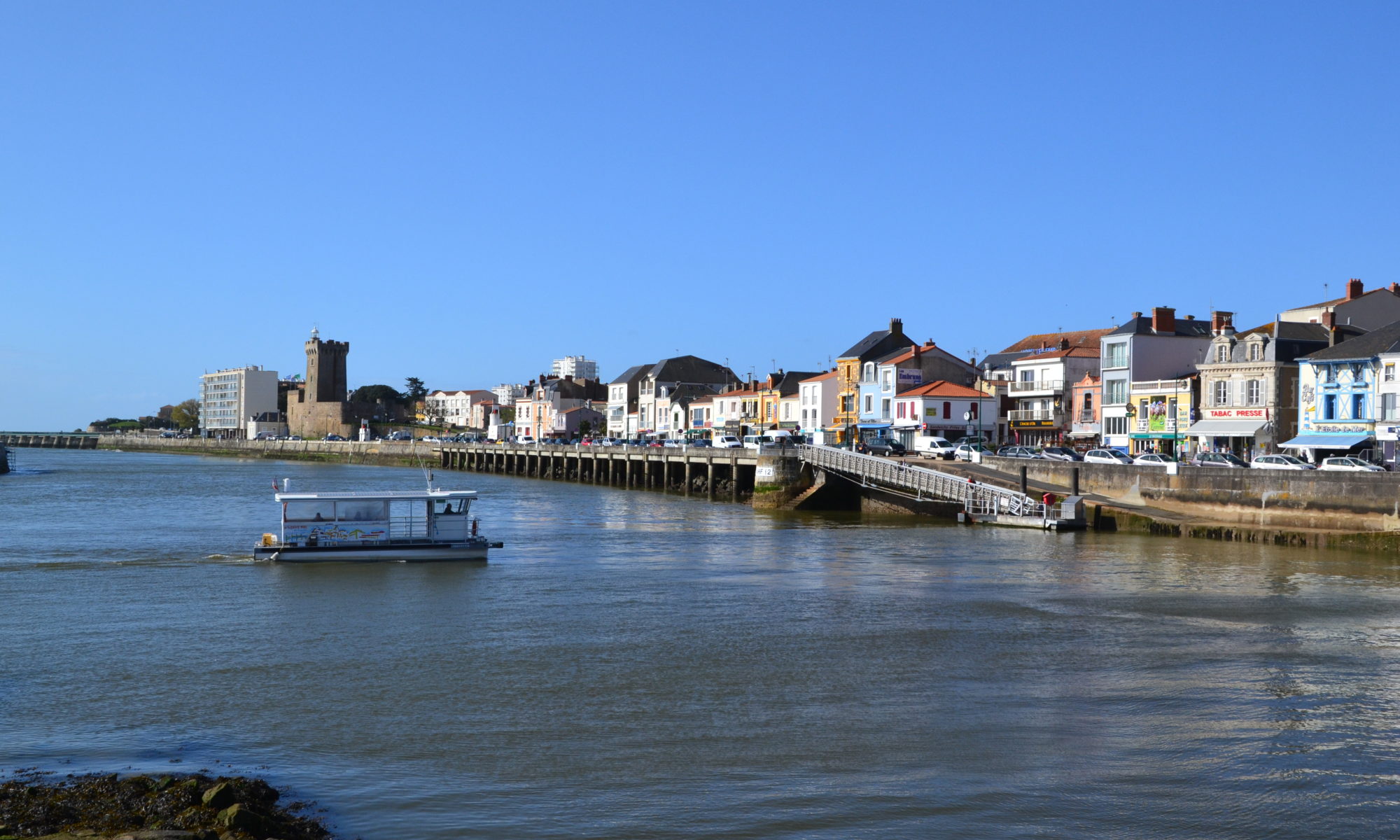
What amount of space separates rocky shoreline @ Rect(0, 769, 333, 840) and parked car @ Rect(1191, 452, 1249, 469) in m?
37.9

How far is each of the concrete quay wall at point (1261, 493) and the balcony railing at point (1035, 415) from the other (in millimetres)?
25424

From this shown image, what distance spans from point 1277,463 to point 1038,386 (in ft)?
104

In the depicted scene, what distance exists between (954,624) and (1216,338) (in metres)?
40.6

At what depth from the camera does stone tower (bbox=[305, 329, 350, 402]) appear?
7328 inches

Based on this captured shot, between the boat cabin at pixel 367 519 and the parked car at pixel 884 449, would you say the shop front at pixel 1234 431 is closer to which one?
the parked car at pixel 884 449

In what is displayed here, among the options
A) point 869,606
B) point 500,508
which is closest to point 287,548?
point 869,606

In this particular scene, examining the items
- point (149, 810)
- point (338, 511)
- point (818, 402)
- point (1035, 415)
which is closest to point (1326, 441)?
point (1035, 415)

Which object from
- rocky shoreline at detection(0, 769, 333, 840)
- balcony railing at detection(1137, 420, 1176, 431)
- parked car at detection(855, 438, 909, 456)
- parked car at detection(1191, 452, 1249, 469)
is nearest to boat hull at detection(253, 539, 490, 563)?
rocky shoreline at detection(0, 769, 333, 840)

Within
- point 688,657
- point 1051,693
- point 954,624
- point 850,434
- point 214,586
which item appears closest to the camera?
point 1051,693

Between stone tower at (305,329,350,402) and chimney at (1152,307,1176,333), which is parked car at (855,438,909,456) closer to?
chimney at (1152,307,1176,333)

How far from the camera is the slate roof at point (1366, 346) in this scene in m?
47.9

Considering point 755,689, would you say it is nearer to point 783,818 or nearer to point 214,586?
point 783,818

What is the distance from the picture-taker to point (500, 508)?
190 ft

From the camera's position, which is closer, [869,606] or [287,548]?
[869,606]
